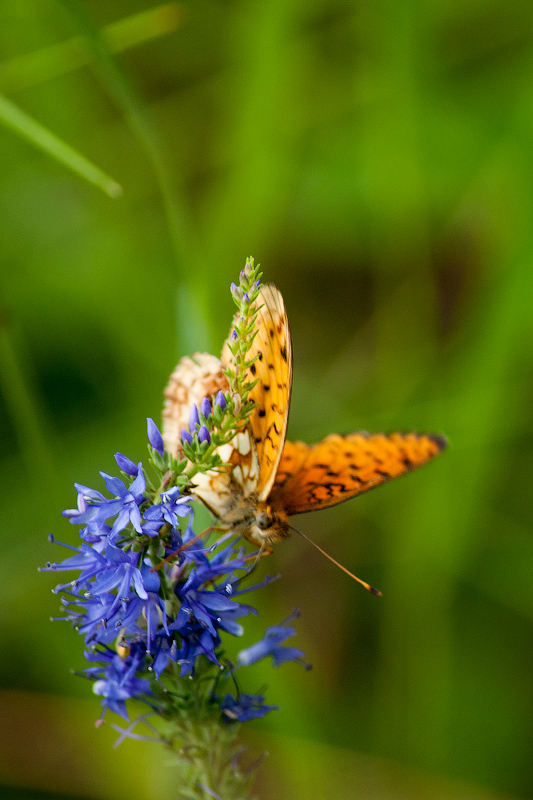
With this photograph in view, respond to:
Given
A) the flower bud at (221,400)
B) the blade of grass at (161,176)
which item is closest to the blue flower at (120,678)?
the flower bud at (221,400)

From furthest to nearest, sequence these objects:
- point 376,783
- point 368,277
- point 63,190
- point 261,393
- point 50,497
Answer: point 368,277 < point 63,190 < point 376,783 < point 50,497 < point 261,393

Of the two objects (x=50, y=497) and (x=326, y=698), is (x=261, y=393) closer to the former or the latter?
(x=50, y=497)

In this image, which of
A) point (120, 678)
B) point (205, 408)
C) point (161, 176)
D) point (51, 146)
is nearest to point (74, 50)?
point (51, 146)

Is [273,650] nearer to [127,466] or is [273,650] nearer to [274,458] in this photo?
[274,458]

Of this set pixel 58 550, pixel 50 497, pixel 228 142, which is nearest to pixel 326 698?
pixel 58 550

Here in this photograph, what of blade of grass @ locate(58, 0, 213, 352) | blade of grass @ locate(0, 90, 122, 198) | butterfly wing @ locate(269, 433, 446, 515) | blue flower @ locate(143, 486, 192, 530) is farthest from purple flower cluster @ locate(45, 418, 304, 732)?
blade of grass @ locate(0, 90, 122, 198)

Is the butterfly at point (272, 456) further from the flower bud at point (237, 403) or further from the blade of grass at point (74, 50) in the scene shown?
the blade of grass at point (74, 50)
